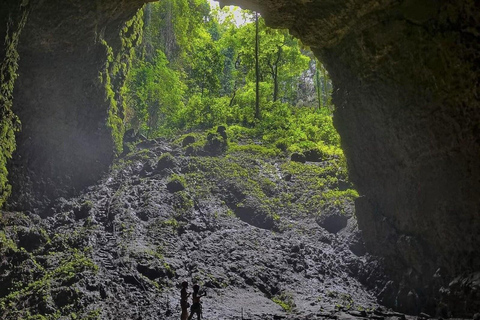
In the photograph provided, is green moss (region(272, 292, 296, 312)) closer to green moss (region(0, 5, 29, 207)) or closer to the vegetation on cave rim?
the vegetation on cave rim

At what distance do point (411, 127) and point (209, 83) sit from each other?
26.1m

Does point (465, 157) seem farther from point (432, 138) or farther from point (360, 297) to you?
point (360, 297)

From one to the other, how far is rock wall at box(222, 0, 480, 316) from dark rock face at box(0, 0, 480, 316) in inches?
1.4

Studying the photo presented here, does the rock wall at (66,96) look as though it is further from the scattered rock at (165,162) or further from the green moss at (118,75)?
the scattered rock at (165,162)

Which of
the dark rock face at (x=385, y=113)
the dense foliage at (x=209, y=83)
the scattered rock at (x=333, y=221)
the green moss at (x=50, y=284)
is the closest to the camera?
the dark rock face at (x=385, y=113)

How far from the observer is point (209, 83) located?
37.3 meters

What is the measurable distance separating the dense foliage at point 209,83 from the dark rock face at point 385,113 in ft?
36.0

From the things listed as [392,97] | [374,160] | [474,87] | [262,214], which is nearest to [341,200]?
[262,214]

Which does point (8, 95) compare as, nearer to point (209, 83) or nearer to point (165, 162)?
point (165, 162)

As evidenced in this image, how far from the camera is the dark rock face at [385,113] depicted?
1102 cm

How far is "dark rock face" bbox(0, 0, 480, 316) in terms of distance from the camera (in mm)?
11023

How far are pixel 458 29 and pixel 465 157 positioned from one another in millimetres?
3134

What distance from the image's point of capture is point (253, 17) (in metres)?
37.5

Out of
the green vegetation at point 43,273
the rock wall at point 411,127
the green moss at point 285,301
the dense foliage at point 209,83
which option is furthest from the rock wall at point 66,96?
the green moss at point 285,301
